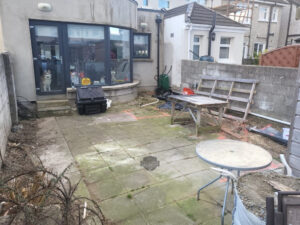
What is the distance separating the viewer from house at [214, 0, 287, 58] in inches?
591

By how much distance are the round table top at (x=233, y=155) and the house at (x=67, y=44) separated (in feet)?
18.8

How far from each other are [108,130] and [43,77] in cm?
314

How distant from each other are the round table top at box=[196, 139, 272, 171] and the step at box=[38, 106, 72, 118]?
519 cm

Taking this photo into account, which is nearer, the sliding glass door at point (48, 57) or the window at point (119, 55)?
the sliding glass door at point (48, 57)

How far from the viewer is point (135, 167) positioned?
12.8 ft

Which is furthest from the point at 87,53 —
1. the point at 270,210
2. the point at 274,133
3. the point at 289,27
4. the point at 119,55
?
the point at 289,27

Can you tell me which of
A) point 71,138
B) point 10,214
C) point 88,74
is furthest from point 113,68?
point 10,214

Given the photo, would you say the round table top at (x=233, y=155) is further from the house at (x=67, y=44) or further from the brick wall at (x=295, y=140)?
the house at (x=67, y=44)

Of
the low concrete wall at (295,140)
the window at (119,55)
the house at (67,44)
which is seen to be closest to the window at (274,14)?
the house at (67,44)

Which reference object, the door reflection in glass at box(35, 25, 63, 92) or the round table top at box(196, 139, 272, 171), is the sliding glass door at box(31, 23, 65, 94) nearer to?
the door reflection in glass at box(35, 25, 63, 92)

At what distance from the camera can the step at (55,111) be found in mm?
6863

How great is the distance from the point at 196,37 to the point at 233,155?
27.5ft

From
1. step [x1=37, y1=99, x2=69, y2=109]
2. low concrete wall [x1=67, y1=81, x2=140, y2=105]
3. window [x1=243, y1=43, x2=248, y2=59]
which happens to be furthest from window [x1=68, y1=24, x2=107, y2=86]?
window [x1=243, y1=43, x2=248, y2=59]

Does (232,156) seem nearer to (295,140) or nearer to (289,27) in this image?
(295,140)
